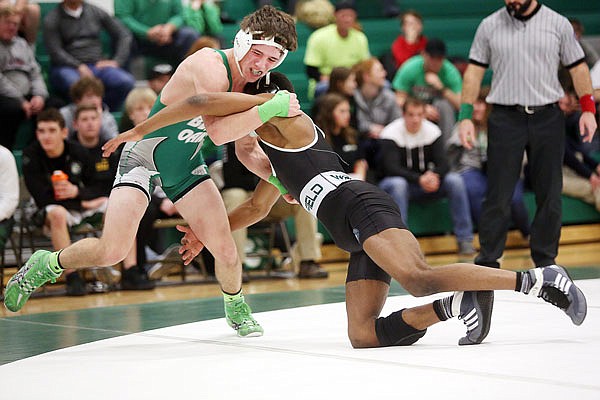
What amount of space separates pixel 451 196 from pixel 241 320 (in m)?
3.77

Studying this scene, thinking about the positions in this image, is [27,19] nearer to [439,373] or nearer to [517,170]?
[517,170]

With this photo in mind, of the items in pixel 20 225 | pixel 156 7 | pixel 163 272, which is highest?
pixel 156 7

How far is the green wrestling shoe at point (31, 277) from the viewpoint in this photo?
413cm

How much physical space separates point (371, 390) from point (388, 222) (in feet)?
2.79

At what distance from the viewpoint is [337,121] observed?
285 inches

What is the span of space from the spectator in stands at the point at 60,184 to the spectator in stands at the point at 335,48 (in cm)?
260

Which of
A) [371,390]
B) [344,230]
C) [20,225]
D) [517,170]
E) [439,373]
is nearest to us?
[371,390]

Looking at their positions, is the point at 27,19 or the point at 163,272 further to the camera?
the point at 27,19

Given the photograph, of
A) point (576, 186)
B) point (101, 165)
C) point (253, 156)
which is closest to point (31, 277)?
point (253, 156)

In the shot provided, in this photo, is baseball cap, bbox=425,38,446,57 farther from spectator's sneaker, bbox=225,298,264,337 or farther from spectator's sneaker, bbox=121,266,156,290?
spectator's sneaker, bbox=225,298,264,337

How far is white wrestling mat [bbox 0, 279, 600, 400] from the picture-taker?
9.78 ft

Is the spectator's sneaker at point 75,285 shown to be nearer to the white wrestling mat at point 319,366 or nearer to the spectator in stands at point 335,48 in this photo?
the white wrestling mat at point 319,366

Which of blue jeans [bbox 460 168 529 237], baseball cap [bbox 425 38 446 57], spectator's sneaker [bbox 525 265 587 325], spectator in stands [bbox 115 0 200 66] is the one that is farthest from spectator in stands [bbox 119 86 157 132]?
spectator's sneaker [bbox 525 265 587 325]

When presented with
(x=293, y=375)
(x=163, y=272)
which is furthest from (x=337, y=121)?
(x=293, y=375)
